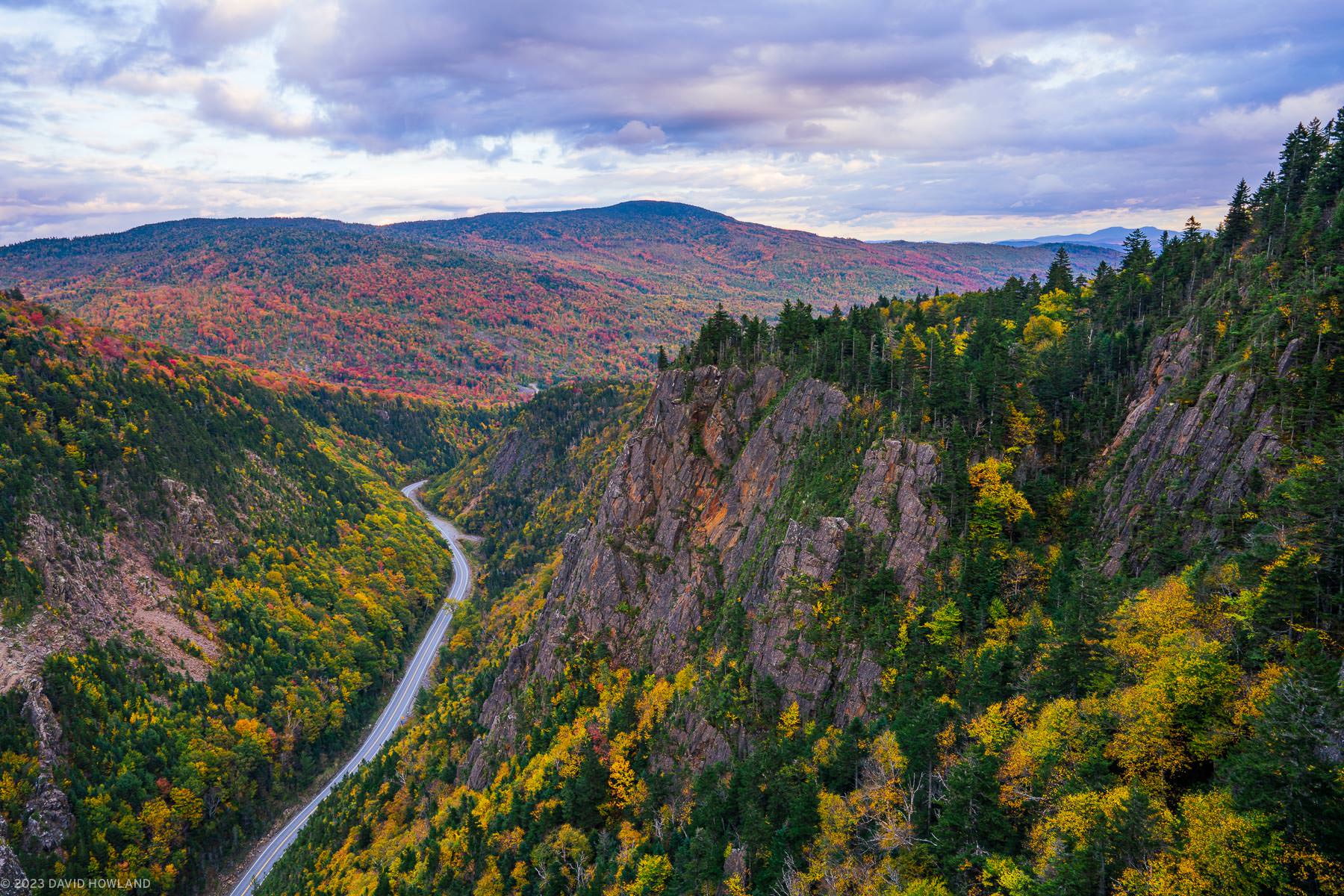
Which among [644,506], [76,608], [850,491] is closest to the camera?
[850,491]

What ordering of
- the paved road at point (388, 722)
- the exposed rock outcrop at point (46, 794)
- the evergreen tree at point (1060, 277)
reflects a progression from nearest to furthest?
the exposed rock outcrop at point (46, 794), the evergreen tree at point (1060, 277), the paved road at point (388, 722)

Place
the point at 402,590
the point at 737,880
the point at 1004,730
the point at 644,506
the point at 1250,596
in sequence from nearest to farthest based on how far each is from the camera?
the point at 1250,596 < the point at 1004,730 < the point at 737,880 < the point at 644,506 < the point at 402,590

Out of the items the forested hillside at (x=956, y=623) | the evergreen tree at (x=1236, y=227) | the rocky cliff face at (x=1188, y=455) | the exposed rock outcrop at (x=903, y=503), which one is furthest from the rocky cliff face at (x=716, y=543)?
the evergreen tree at (x=1236, y=227)

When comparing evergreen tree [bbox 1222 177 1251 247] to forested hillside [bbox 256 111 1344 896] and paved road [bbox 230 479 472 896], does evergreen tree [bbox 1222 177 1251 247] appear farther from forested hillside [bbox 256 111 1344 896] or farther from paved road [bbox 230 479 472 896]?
paved road [bbox 230 479 472 896]

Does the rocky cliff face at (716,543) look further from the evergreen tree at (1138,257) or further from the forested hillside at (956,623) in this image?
the evergreen tree at (1138,257)

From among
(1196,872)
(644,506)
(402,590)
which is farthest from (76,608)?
(1196,872)

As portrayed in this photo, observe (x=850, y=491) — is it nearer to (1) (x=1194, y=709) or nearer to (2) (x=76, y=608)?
(1) (x=1194, y=709)
